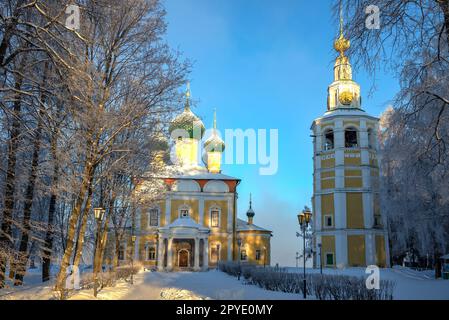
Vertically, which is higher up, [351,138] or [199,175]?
[351,138]

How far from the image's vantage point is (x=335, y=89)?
41.7 meters

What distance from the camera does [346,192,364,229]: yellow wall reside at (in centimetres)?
3791

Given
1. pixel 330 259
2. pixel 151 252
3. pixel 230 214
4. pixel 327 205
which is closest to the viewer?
pixel 330 259

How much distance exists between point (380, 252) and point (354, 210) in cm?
390

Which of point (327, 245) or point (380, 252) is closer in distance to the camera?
point (380, 252)

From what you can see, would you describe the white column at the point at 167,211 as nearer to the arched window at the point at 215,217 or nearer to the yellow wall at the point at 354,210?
the arched window at the point at 215,217

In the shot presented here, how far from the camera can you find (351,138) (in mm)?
40562

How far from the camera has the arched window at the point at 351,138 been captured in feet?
131

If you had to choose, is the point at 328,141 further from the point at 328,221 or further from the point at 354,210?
the point at 328,221

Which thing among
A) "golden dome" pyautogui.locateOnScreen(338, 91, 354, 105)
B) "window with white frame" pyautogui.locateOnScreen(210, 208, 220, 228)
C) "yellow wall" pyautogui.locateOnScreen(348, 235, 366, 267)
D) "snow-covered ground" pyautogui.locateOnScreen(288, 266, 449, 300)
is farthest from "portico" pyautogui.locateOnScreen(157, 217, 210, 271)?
"golden dome" pyautogui.locateOnScreen(338, 91, 354, 105)

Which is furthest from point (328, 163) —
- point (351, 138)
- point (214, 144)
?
point (214, 144)

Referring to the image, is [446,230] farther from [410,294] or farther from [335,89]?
[335,89]

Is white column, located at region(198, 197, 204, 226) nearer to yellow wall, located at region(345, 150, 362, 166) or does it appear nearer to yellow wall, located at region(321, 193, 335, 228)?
yellow wall, located at region(321, 193, 335, 228)
